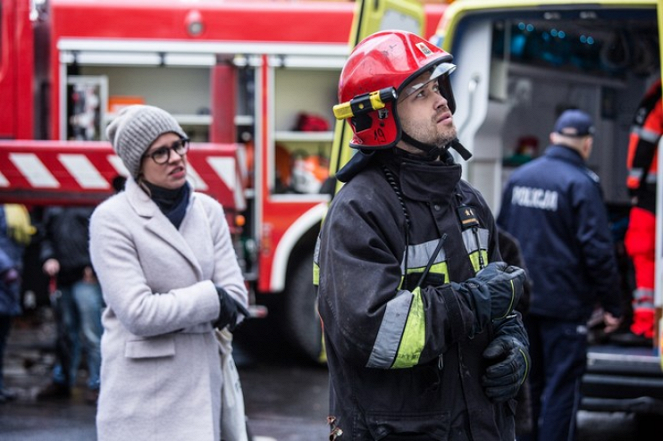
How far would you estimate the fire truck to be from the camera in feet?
29.0

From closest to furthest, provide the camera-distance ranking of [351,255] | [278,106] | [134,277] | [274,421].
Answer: [351,255] → [134,277] → [274,421] → [278,106]

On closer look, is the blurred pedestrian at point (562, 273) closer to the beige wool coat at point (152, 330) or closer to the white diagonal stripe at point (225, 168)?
the white diagonal stripe at point (225, 168)

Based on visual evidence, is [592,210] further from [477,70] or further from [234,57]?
[234,57]

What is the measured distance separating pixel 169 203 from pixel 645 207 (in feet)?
10.3

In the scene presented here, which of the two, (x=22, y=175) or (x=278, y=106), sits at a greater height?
(x=278, y=106)

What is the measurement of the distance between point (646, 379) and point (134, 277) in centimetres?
328

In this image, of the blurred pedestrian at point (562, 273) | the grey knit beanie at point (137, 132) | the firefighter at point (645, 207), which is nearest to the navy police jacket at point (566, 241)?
the blurred pedestrian at point (562, 273)

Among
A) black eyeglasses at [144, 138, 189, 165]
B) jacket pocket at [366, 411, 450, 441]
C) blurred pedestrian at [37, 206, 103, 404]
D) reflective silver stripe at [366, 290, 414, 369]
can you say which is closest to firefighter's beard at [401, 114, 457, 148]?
reflective silver stripe at [366, 290, 414, 369]

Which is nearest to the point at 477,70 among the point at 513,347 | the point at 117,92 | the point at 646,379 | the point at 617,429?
the point at 646,379

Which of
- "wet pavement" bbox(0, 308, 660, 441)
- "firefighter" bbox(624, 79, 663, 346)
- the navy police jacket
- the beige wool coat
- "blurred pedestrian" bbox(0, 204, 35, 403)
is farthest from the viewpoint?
"blurred pedestrian" bbox(0, 204, 35, 403)

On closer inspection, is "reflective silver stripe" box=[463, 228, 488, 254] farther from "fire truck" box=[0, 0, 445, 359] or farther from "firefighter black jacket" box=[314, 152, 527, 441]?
"fire truck" box=[0, 0, 445, 359]

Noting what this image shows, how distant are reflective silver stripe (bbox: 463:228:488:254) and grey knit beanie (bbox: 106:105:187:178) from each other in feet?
4.64

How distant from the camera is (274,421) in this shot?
23.9 ft

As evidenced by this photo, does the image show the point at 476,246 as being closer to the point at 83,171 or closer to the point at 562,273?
the point at 562,273
